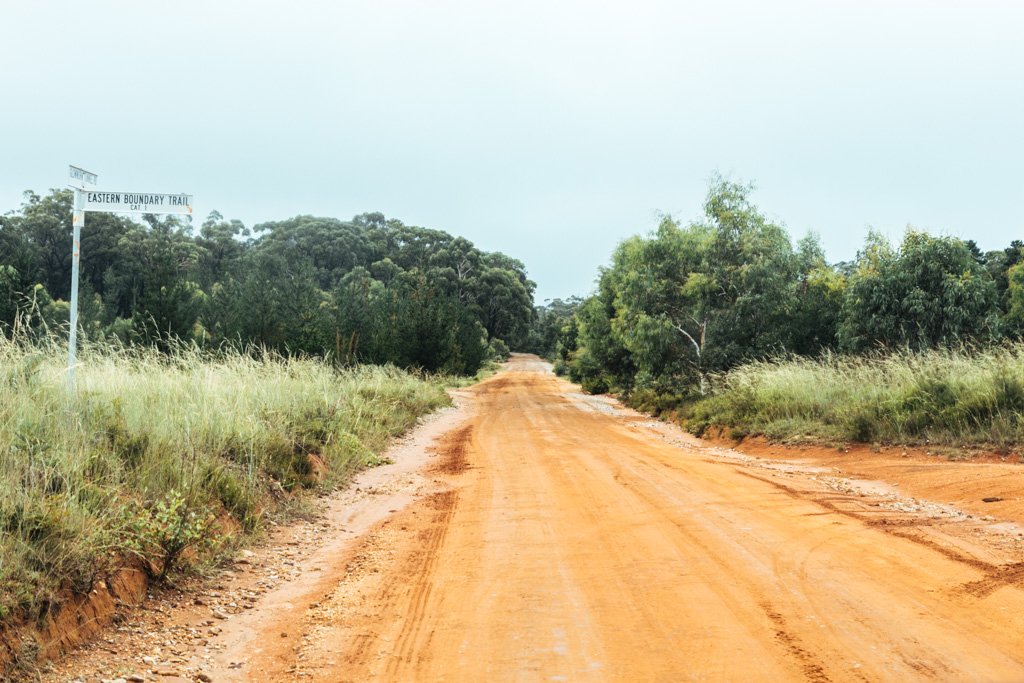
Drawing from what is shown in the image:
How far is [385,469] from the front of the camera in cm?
1261

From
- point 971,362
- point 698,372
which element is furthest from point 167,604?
point 698,372

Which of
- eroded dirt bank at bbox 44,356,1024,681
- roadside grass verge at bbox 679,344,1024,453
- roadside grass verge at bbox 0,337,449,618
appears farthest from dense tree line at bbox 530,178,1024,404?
roadside grass verge at bbox 0,337,449,618

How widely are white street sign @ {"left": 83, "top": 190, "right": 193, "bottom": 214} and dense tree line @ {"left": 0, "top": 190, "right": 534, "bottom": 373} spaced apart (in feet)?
8.77

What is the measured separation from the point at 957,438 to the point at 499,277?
89.7 m

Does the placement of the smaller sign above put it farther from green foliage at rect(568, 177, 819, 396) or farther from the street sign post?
green foliage at rect(568, 177, 819, 396)

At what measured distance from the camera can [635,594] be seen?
17.9 ft

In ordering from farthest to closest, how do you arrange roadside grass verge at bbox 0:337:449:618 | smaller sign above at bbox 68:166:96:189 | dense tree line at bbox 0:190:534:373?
dense tree line at bbox 0:190:534:373 < smaller sign above at bbox 68:166:96:189 < roadside grass verge at bbox 0:337:449:618

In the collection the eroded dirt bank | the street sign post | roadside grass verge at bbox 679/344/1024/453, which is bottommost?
the eroded dirt bank

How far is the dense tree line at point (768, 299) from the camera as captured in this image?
2228cm

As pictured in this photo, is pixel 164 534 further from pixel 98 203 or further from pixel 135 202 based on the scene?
pixel 98 203

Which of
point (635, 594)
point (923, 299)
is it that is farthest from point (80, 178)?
point (923, 299)

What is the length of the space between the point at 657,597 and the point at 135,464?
4811 millimetres

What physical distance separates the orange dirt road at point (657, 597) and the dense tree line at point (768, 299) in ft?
51.2

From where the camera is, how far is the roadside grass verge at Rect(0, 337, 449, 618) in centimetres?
484
